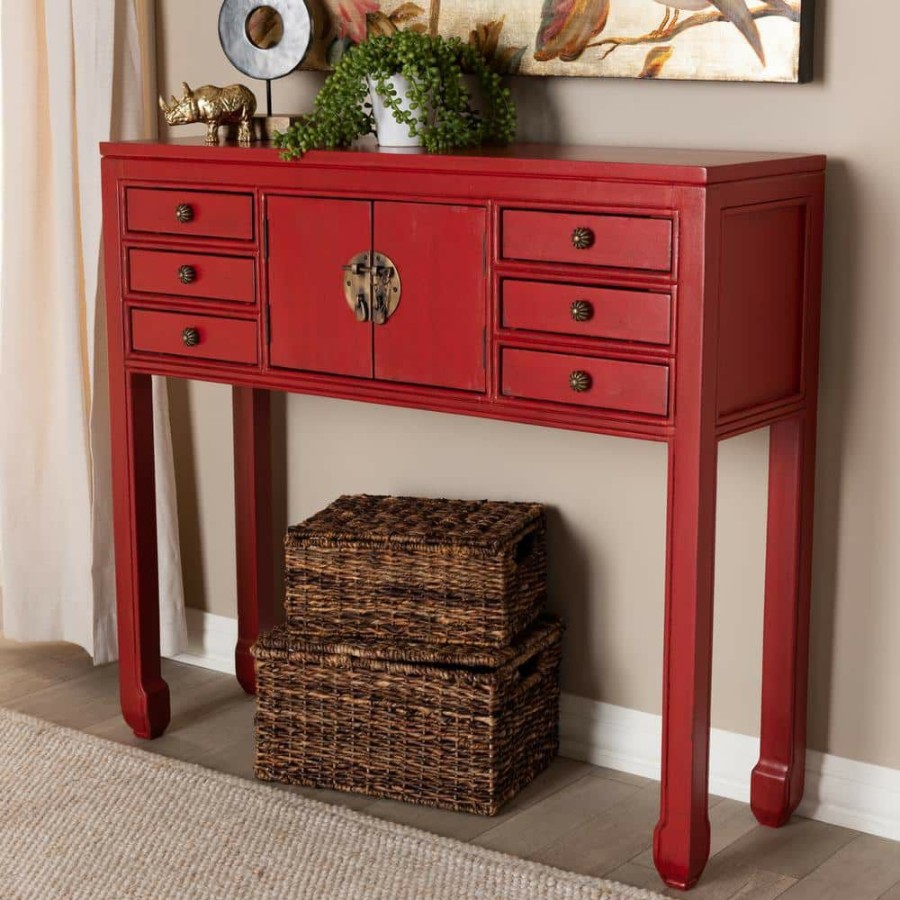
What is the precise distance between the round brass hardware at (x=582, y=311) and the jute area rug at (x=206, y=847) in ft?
2.75

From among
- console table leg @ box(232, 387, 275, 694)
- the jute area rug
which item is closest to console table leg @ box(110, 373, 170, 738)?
the jute area rug

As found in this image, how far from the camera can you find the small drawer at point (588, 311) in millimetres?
2027

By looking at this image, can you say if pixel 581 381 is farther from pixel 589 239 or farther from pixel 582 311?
pixel 589 239

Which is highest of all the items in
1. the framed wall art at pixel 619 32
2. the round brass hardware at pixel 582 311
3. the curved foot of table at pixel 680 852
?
the framed wall art at pixel 619 32

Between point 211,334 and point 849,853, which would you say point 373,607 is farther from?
point 849,853

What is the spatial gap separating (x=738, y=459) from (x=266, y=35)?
1.15m

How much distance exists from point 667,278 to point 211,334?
86 cm

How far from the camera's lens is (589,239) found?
207 centimetres

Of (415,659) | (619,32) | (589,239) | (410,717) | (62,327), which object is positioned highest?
(619,32)

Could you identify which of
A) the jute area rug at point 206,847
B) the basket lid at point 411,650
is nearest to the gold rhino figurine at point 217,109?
the basket lid at point 411,650

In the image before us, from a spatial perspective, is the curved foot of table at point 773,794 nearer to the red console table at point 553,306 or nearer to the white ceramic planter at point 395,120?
the red console table at point 553,306

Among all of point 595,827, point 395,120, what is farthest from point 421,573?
point 395,120

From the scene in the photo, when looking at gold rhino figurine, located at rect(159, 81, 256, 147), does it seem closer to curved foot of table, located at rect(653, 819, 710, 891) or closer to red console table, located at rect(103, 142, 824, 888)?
red console table, located at rect(103, 142, 824, 888)

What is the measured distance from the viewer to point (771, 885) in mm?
2229
